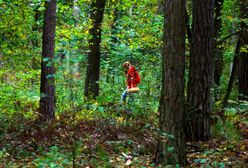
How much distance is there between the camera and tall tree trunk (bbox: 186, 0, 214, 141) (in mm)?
8109

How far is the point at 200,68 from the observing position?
8109 mm

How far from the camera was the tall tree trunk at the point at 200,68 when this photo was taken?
8.11m

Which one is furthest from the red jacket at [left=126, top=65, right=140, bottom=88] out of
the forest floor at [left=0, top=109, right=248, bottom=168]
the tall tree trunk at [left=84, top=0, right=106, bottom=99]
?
the forest floor at [left=0, top=109, right=248, bottom=168]

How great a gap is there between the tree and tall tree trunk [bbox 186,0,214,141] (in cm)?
199

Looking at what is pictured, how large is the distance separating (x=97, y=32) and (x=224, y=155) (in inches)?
351

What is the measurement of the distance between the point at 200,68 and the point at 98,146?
9.82 feet

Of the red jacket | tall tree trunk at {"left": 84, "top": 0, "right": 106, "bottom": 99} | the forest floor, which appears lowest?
the forest floor

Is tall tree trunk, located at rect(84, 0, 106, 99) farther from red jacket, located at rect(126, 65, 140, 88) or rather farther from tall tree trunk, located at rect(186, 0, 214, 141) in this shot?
tall tree trunk, located at rect(186, 0, 214, 141)

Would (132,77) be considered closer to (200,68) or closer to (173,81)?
(200,68)

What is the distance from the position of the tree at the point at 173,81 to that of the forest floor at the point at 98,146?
40 centimetres

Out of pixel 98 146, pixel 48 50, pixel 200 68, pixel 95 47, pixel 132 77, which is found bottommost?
pixel 98 146

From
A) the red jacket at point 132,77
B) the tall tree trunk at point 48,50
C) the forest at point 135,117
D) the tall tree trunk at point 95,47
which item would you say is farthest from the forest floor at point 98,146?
the tall tree trunk at point 95,47

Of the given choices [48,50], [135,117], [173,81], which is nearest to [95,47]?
[48,50]

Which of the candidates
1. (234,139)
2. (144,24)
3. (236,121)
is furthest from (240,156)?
(144,24)
